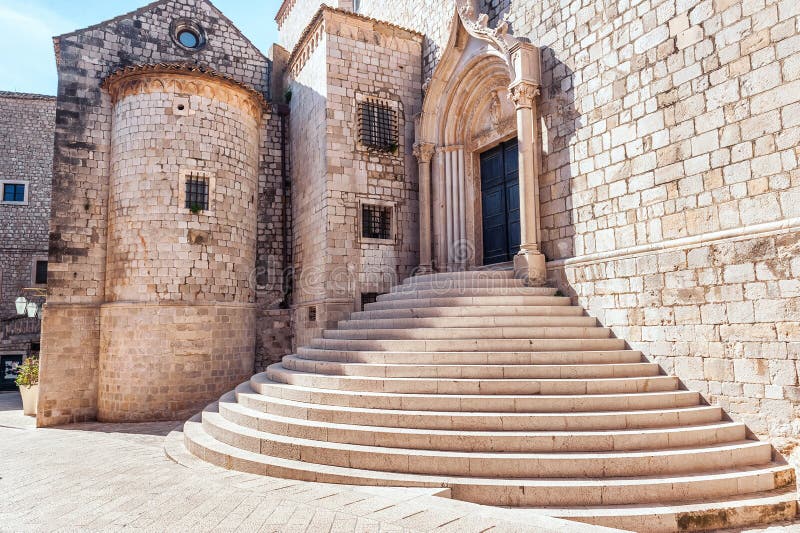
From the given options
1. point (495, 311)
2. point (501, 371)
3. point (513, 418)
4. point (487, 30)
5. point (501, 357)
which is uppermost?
point (487, 30)

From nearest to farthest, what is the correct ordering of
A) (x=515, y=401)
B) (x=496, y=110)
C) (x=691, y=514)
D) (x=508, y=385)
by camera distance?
(x=691, y=514), (x=515, y=401), (x=508, y=385), (x=496, y=110)

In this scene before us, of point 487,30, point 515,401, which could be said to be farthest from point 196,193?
point 515,401

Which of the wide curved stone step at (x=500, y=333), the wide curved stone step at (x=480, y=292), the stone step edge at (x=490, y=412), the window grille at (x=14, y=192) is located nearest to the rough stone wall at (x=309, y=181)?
the wide curved stone step at (x=480, y=292)

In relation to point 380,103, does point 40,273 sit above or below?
below

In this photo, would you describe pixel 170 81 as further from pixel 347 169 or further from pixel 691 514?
pixel 691 514

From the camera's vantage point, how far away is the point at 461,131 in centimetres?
1270

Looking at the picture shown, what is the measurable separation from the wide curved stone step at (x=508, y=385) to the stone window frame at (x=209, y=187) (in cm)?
766

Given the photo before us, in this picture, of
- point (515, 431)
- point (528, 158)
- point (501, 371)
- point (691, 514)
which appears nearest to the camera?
point (691, 514)

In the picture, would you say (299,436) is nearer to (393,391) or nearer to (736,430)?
(393,391)

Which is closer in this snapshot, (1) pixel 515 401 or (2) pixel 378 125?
(1) pixel 515 401

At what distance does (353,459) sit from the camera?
597 centimetres

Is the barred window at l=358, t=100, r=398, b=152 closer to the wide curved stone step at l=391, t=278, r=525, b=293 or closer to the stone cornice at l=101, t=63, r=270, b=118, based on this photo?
the stone cornice at l=101, t=63, r=270, b=118

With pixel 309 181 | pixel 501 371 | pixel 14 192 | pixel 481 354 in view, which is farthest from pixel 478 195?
pixel 14 192

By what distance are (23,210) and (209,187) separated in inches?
524
